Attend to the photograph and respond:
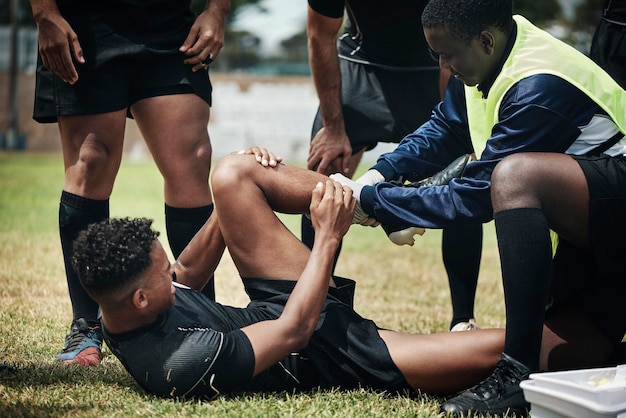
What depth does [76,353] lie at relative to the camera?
11.6 feet

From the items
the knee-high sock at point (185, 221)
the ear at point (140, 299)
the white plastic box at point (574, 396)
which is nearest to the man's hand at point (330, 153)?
the knee-high sock at point (185, 221)

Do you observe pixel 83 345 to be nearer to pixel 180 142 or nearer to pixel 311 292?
pixel 180 142

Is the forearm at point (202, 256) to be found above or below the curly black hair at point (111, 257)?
below

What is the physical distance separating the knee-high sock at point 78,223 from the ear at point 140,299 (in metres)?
1.05

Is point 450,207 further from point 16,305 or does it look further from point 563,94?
point 16,305

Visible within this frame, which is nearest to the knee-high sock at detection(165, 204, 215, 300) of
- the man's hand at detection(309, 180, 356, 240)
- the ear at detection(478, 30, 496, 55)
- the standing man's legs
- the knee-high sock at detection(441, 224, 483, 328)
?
the standing man's legs

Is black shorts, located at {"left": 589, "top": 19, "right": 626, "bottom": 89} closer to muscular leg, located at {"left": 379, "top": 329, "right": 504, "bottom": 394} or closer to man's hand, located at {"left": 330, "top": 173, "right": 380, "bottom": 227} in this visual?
man's hand, located at {"left": 330, "top": 173, "right": 380, "bottom": 227}

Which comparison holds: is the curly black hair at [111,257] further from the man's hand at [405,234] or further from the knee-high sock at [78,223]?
the knee-high sock at [78,223]

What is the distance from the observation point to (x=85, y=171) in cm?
377

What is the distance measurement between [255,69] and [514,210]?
115 feet

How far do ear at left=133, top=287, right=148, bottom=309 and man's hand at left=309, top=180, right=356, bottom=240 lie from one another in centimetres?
62

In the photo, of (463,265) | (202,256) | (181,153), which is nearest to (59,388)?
(202,256)

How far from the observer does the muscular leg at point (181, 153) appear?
381 cm

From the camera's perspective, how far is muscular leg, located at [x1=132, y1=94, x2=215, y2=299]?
3.81 m
